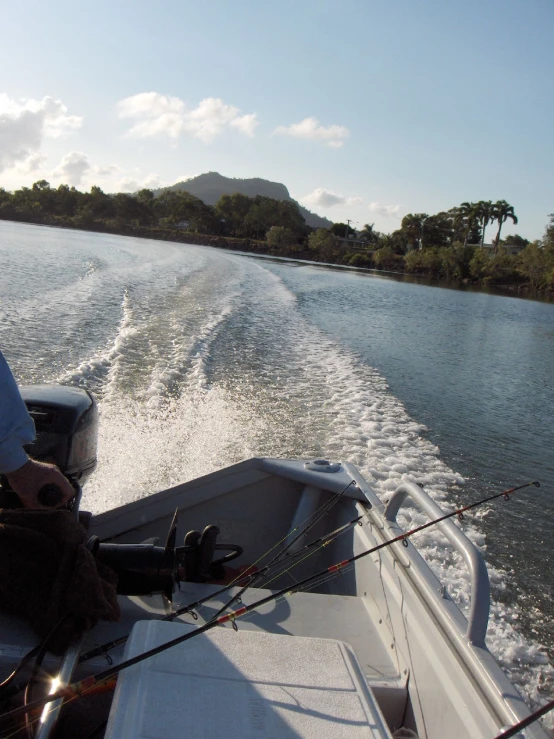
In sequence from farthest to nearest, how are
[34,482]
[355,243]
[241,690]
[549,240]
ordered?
[355,243], [549,240], [34,482], [241,690]

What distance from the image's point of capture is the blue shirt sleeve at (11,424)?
1774 mm

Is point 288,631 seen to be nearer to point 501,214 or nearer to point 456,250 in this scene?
point 456,250

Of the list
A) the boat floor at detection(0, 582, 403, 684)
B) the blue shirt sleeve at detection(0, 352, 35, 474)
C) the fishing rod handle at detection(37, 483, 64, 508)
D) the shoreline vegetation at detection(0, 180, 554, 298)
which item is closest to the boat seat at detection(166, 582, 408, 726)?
the boat floor at detection(0, 582, 403, 684)

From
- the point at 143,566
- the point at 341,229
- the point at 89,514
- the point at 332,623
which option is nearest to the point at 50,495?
the point at 143,566

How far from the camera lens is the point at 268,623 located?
2.44 m

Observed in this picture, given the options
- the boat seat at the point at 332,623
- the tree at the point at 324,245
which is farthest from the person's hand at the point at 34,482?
the tree at the point at 324,245

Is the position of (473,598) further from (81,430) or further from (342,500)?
(81,430)

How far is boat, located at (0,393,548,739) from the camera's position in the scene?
57.2 inches

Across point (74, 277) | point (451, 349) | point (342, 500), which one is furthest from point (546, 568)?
point (74, 277)

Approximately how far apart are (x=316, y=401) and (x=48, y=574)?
243 inches

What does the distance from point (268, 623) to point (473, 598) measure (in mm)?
960

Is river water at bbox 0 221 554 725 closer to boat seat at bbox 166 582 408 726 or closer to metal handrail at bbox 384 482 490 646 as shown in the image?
boat seat at bbox 166 582 408 726

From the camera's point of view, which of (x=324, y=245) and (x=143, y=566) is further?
(x=324, y=245)

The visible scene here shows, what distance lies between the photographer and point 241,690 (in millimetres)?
1500
